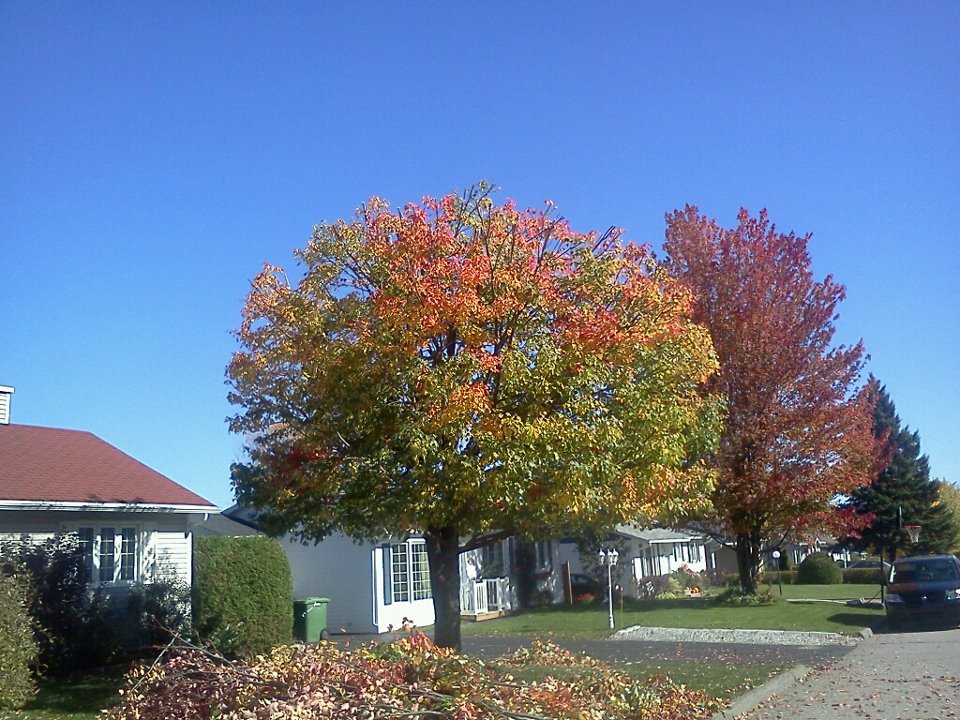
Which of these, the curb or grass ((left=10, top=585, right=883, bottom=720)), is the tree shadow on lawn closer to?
grass ((left=10, top=585, right=883, bottom=720))

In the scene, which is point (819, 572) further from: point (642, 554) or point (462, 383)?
point (462, 383)

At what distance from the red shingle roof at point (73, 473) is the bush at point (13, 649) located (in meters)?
5.02

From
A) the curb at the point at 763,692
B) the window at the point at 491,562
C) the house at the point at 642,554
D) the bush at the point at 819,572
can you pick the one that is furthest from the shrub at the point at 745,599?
the bush at the point at 819,572

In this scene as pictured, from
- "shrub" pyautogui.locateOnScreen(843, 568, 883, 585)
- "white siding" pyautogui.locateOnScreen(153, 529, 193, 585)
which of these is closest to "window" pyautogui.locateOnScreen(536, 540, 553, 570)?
"white siding" pyautogui.locateOnScreen(153, 529, 193, 585)

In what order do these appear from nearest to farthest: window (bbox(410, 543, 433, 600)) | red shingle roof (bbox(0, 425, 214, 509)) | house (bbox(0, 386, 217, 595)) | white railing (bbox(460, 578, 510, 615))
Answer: house (bbox(0, 386, 217, 595)), red shingle roof (bbox(0, 425, 214, 509)), window (bbox(410, 543, 433, 600)), white railing (bbox(460, 578, 510, 615))

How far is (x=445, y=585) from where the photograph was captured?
12.8 meters

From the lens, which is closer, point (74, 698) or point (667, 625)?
point (74, 698)

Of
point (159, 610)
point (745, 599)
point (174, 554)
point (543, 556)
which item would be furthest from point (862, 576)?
point (159, 610)

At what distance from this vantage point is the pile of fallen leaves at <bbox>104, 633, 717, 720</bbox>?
24.2ft

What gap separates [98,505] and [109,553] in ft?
4.41

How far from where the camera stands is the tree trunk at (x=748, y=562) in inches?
1177

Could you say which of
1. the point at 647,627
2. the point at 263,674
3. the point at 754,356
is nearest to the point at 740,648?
the point at 647,627

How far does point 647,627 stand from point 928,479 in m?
35.1

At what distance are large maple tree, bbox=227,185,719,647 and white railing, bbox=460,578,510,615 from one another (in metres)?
18.0
